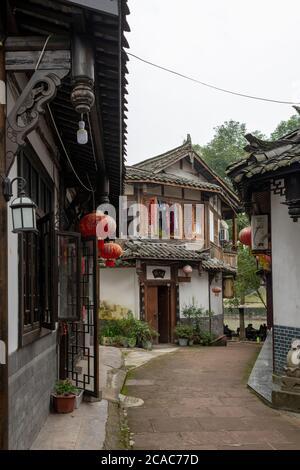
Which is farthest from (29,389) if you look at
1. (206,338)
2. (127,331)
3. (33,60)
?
(206,338)

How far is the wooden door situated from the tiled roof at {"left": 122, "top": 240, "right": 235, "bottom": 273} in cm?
167

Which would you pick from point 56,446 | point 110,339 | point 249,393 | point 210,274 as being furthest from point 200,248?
point 56,446

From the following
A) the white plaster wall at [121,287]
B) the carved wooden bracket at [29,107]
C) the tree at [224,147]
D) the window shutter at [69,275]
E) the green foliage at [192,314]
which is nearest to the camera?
the carved wooden bracket at [29,107]

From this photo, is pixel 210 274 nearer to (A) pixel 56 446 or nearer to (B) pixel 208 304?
(B) pixel 208 304

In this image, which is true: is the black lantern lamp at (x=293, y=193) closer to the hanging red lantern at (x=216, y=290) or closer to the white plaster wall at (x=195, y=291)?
the white plaster wall at (x=195, y=291)

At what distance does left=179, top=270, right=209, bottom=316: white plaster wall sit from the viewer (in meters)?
21.5

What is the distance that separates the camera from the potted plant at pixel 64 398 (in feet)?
23.7

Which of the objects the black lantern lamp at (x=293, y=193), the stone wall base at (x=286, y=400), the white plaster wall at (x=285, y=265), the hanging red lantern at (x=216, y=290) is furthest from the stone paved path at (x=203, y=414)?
the hanging red lantern at (x=216, y=290)

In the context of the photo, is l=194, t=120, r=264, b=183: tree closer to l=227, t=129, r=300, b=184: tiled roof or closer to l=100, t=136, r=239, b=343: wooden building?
l=100, t=136, r=239, b=343: wooden building

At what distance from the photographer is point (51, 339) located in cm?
745

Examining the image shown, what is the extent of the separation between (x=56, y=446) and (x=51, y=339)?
6.38 ft

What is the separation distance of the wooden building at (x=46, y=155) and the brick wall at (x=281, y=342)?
3503 mm

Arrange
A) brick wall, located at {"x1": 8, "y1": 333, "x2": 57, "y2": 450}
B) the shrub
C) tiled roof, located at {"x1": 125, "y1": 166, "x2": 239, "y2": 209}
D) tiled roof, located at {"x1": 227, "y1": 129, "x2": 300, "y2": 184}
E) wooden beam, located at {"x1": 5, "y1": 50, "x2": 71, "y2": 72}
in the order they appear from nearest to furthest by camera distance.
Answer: wooden beam, located at {"x1": 5, "y1": 50, "x2": 71, "y2": 72}, brick wall, located at {"x1": 8, "y1": 333, "x2": 57, "y2": 450}, tiled roof, located at {"x1": 227, "y1": 129, "x2": 300, "y2": 184}, tiled roof, located at {"x1": 125, "y1": 166, "x2": 239, "y2": 209}, the shrub

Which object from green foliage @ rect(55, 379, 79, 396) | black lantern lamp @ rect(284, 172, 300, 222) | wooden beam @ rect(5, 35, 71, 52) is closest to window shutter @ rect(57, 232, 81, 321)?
green foliage @ rect(55, 379, 79, 396)
